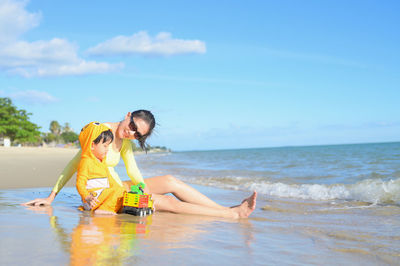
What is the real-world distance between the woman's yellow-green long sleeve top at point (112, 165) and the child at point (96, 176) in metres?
0.23

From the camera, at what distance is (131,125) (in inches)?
152

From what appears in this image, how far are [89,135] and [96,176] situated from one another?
0.42m

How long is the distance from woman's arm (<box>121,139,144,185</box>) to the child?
45cm

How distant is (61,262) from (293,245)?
1665 mm

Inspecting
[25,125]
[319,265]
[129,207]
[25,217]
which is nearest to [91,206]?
[129,207]

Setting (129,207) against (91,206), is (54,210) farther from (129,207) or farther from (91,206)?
(129,207)

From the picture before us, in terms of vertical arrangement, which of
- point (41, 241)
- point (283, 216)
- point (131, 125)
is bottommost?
point (283, 216)

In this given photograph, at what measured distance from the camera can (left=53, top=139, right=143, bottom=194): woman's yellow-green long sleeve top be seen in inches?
159

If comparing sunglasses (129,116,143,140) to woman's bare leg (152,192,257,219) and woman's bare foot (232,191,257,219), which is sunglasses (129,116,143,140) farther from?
woman's bare foot (232,191,257,219)

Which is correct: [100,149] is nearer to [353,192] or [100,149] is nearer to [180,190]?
[180,190]

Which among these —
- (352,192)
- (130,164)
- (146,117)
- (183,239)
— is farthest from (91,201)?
(352,192)

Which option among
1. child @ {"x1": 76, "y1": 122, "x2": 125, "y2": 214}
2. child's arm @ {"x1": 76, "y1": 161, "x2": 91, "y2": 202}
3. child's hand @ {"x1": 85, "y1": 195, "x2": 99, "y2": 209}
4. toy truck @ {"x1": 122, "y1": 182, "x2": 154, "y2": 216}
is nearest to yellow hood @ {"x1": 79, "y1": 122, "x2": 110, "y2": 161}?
child @ {"x1": 76, "y1": 122, "x2": 125, "y2": 214}

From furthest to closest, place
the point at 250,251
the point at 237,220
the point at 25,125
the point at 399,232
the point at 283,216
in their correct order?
the point at 25,125
the point at 283,216
the point at 237,220
the point at 399,232
the point at 250,251

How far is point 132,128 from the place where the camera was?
3869 millimetres
